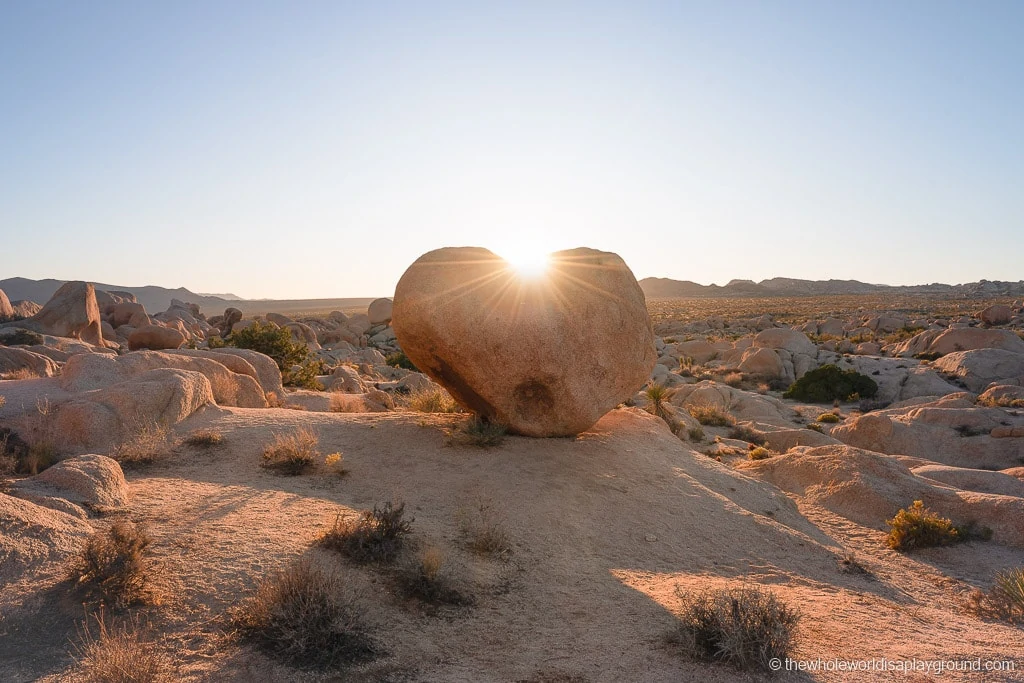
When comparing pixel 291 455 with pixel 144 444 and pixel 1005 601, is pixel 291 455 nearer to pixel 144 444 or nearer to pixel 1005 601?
pixel 144 444

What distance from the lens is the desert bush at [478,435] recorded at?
10.4 metres

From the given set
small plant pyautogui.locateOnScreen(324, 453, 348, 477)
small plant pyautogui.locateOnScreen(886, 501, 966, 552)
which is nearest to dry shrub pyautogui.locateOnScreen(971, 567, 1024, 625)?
small plant pyautogui.locateOnScreen(886, 501, 966, 552)

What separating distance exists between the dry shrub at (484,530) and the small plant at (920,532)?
602cm

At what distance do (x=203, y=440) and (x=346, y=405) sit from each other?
5115 millimetres

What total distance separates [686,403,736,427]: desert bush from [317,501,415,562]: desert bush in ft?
42.7

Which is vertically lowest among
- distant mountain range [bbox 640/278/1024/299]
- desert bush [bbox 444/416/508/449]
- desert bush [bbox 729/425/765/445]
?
desert bush [bbox 729/425/765/445]

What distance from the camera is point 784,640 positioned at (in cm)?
522

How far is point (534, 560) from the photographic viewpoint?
742 centimetres

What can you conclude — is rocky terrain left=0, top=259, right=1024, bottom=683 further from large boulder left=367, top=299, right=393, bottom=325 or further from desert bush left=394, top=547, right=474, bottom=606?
large boulder left=367, top=299, right=393, bottom=325

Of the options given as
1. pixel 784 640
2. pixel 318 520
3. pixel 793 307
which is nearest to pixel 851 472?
pixel 784 640

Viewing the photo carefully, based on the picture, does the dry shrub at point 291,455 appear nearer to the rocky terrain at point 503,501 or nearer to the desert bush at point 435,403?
the rocky terrain at point 503,501

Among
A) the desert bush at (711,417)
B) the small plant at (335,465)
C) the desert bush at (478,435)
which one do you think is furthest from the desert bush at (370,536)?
the desert bush at (711,417)

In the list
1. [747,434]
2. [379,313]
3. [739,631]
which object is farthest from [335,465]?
[379,313]

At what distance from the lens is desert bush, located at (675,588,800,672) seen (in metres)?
5.11
